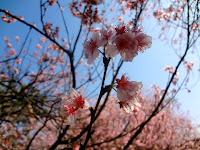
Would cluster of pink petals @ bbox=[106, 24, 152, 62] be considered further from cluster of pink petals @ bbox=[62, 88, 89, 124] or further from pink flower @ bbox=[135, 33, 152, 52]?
cluster of pink petals @ bbox=[62, 88, 89, 124]

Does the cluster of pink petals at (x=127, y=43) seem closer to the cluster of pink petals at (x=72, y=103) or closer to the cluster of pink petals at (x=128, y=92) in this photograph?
the cluster of pink petals at (x=128, y=92)

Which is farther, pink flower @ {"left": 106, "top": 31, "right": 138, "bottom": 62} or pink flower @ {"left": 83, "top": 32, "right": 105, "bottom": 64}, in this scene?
pink flower @ {"left": 83, "top": 32, "right": 105, "bottom": 64}

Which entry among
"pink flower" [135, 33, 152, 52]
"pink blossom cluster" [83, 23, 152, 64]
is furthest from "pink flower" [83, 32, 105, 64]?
"pink flower" [135, 33, 152, 52]

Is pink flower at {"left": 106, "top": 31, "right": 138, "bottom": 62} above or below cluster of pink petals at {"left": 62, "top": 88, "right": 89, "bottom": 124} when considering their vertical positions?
above

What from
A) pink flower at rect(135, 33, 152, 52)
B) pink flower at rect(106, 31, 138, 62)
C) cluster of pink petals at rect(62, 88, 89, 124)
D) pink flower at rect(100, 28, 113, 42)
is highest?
pink flower at rect(100, 28, 113, 42)

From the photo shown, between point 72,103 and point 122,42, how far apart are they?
671mm

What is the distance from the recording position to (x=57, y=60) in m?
8.40

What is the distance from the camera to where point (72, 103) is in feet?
4.47

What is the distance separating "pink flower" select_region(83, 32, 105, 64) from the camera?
4.19 ft

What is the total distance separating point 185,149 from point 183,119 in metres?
6.23

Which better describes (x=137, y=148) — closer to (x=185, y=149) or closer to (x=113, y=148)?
(x=113, y=148)

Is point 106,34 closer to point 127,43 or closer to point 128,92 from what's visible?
point 127,43

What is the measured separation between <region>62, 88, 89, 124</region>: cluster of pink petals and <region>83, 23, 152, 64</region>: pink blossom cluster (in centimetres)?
36

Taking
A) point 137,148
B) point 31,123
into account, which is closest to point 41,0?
point 137,148
